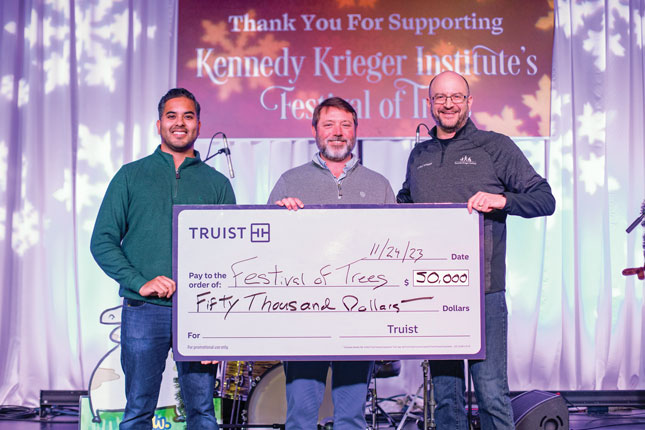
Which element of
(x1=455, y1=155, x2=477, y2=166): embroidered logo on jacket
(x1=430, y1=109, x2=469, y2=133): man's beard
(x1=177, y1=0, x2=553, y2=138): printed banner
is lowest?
(x1=455, y1=155, x2=477, y2=166): embroidered logo on jacket

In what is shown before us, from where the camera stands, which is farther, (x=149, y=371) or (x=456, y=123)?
(x=456, y=123)

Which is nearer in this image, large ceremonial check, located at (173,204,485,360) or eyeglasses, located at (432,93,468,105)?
large ceremonial check, located at (173,204,485,360)

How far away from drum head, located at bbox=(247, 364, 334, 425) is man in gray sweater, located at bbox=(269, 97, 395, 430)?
3.55 ft

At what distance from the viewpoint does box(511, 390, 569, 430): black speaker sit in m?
2.90

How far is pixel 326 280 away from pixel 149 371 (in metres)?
0.73

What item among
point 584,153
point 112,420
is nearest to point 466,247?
point 112,420

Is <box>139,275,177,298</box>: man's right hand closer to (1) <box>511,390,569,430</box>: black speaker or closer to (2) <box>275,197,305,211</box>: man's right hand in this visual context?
(2) <box>275,197,305,211</box>: man's right hand

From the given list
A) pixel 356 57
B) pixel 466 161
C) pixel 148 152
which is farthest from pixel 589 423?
pixel 148 152

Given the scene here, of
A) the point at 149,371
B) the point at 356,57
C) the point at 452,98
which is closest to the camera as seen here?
the point at 149,371

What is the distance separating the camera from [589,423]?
148 inches

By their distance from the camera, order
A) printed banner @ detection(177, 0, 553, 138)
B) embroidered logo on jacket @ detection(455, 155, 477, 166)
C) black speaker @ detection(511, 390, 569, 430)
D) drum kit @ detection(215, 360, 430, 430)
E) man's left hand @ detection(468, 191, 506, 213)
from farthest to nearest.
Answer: printed banner @ detection(177, 0, 553, 138), drum kit @ detection(215, 360, 430, 430), black speaker @ detection(511, 390, 569, 430), embroidered logo on jacket @ detection(455, 155, 477, 166), man's left hand @ detection(468, 191, 506, 213)

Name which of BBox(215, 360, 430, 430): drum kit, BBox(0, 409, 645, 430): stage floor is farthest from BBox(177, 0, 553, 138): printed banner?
BBox(0, 409, 645, 430): stage floor

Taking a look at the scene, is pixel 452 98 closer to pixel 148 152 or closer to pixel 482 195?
pixel 482 195

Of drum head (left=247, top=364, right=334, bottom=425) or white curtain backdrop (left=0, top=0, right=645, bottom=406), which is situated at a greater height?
white curtain backdrop (left=0, top=0, right=645, bottom=406)
